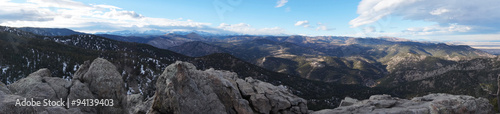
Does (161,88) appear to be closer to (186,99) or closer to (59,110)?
(186,99)

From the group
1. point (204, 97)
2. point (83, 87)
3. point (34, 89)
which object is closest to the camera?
point (34, 89)

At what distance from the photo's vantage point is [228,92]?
28.5 metres

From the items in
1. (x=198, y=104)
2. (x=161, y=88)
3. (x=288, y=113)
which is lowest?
(x=288, y=113)

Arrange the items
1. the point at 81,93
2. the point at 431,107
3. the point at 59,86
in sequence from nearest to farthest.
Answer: the point at 59,86 < the point at 81,93 < the point at 431,107

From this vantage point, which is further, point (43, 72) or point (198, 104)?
point (43, 72)

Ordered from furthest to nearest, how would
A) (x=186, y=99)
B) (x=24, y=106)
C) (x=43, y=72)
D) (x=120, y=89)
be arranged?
(x=43, y=72)
(x=120, y=89)
(x=186, y=99)
(x=24, y=106)

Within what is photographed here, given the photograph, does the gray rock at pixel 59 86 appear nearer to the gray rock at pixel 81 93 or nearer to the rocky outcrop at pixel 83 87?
the rocky outcrop at pixel 83 87

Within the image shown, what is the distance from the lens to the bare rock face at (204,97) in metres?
24.7

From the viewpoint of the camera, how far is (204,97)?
26266mm

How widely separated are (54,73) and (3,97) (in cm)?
23539

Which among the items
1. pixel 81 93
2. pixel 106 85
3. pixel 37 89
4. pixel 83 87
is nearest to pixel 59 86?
pixel 37 89

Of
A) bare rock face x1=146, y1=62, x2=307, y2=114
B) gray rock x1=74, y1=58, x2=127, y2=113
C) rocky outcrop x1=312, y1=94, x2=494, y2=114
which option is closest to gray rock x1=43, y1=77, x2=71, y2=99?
gray rock x1=74, y1=58, x2=127, y2=113

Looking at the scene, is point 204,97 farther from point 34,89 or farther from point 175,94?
point 34,89

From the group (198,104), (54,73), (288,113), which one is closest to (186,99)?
(198,104)
